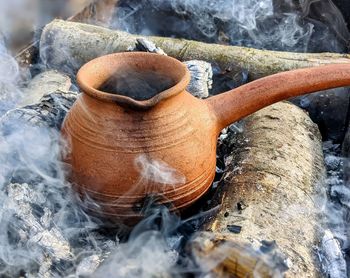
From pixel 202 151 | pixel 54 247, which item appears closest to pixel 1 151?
pixel 54 247

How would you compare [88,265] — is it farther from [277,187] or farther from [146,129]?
[277,187]

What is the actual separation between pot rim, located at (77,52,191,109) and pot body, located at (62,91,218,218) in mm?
45

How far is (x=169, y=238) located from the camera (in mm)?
2406

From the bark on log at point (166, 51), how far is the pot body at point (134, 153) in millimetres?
1491

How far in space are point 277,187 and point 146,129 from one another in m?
0.81

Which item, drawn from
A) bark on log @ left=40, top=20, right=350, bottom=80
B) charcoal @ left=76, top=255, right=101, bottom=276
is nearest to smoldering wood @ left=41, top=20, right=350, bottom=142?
bark on log @ left=40, top=20, right=350, bottom=80

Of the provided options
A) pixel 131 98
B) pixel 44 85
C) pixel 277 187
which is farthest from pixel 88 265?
pixel 44 85

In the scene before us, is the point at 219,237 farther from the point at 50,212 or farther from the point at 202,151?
the point at 50,212

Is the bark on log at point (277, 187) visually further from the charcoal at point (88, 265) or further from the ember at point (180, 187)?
the charcoal at point (88, 265)

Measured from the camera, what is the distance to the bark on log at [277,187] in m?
2.23

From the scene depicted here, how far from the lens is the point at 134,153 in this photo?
2.29m

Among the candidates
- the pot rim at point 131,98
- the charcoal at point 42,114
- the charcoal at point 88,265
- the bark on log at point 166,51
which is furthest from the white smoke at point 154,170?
the bark on log at point 166,51

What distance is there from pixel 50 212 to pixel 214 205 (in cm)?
86

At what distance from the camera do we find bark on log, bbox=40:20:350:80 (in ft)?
12.4
